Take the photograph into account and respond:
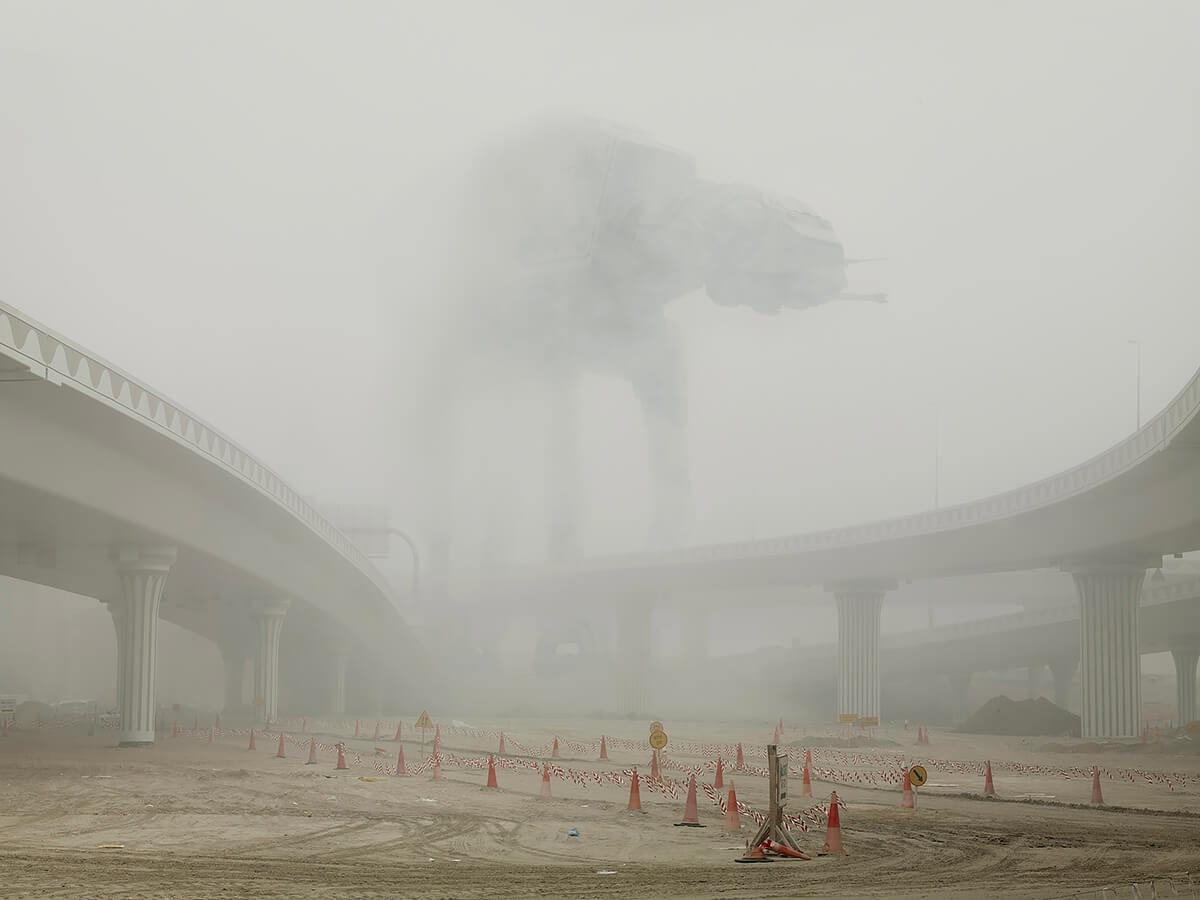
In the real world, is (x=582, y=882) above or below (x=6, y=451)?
below

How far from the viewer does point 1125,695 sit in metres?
56.9

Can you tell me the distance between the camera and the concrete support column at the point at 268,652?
67206 mm

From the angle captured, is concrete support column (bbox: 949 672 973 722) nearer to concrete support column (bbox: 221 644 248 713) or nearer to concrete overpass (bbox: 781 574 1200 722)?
concrete overpass (bbox: 781 574 1200 722)

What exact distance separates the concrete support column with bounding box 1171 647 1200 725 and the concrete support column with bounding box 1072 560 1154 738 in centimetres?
4052

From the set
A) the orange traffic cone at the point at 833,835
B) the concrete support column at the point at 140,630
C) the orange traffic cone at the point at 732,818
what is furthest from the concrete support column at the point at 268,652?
the orange traffic cone at the point at 833,835

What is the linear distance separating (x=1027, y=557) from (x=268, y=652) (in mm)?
36165

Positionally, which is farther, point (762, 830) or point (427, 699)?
point (427, 699)

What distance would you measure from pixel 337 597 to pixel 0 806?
50465 millimetres

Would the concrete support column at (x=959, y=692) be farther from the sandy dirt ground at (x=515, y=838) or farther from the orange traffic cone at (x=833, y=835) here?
the orange traffic cone at (x=833, y=835)

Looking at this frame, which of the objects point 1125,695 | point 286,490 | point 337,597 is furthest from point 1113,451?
point 337,597

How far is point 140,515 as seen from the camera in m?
40.5

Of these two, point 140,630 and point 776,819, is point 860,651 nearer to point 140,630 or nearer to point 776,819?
point 140,630

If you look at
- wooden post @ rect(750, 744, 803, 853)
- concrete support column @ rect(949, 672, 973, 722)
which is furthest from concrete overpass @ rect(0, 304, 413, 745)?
concrete support column @ rect(949, 672, 973, 722)

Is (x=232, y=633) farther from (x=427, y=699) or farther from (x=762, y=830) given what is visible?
(x=762, y=830)
